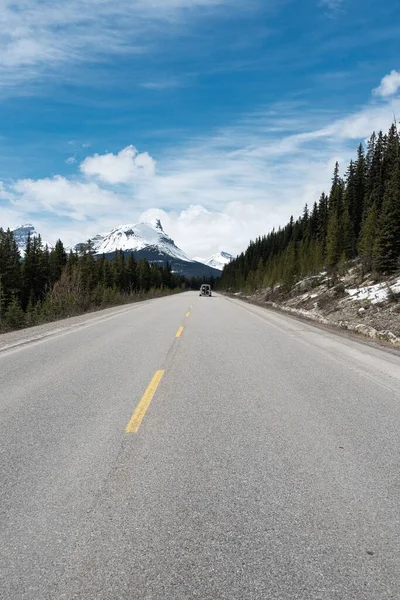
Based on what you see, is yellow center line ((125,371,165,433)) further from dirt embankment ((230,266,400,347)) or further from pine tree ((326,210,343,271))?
pine tree ((326,210,343,271))

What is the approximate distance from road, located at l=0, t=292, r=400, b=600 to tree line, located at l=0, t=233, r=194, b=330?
524 inches

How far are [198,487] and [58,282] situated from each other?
23.1 m

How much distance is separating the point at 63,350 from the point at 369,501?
8196 mm

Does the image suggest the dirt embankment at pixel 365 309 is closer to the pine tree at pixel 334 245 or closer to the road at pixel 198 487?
the road at pixel 198 487

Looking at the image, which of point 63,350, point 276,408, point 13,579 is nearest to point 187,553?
point 13,579

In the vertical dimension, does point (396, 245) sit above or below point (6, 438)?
above

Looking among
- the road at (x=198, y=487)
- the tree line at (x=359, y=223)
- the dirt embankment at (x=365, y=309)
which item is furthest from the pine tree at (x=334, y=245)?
the road at (x=198, y=487)

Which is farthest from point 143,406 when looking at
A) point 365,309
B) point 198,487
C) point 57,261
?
Result: point 57,261

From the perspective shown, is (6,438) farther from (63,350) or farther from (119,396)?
(63,350)

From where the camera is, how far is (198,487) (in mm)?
3324

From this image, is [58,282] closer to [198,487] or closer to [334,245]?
[198,487]

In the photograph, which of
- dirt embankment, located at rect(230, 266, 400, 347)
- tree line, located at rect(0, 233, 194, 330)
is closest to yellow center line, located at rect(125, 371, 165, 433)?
dirt embankment, located at rect(230, 266, 400, 347)

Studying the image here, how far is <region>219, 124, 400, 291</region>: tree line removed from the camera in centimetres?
3133

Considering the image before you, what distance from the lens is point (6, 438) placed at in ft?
14.3
